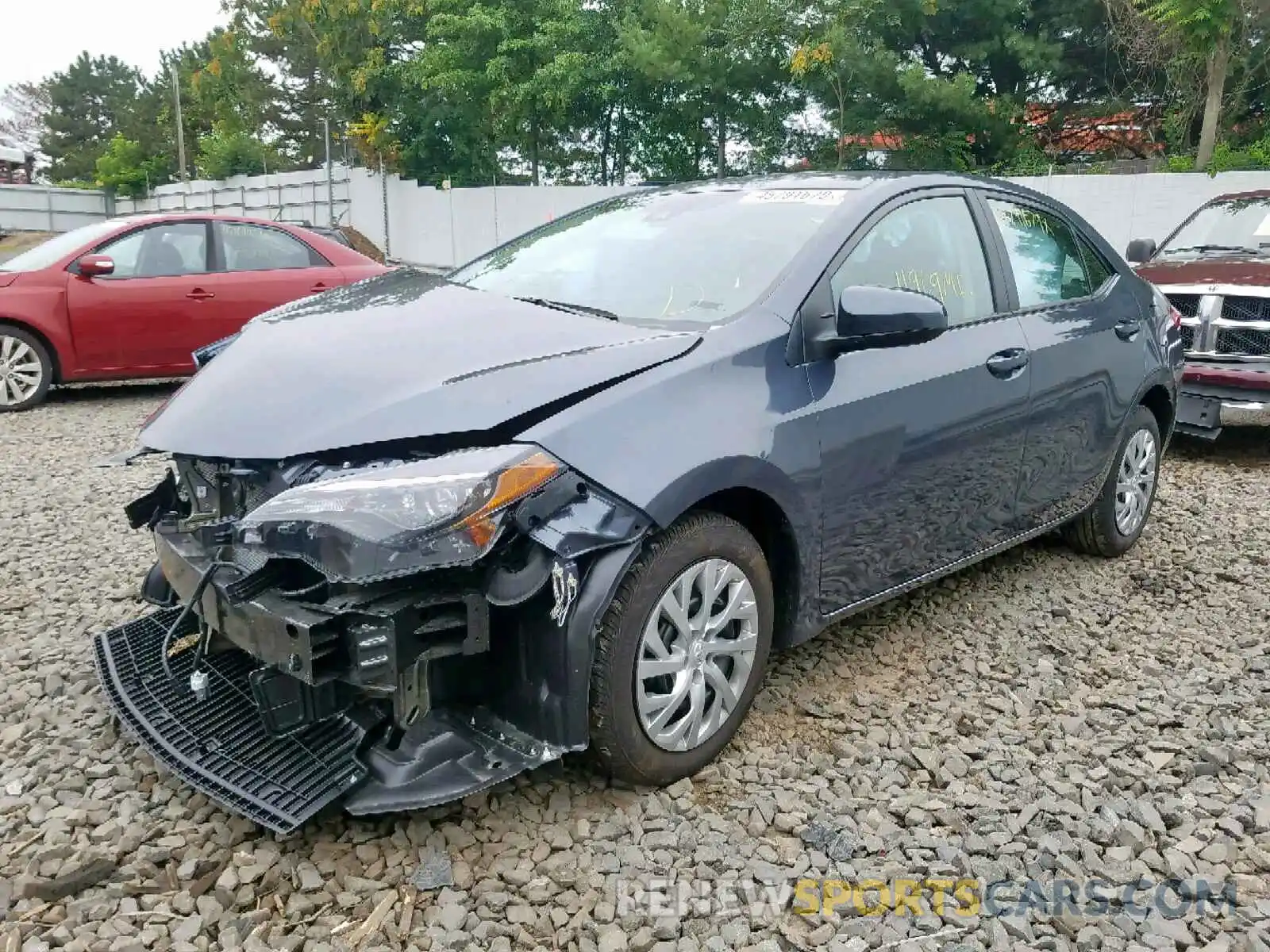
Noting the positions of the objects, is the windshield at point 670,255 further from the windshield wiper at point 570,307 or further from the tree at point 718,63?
the tree at point 718,63

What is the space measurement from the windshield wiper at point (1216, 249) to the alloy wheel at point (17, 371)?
8549mm

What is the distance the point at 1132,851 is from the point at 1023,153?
71.1 ft

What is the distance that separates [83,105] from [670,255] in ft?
241

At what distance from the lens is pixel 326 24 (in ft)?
99.3

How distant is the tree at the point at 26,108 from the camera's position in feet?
211

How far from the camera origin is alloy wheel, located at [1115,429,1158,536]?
4.65 metres

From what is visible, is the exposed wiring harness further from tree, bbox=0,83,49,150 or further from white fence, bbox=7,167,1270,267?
tree, bbox=0,83,49,150

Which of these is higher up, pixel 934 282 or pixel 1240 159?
pixel 1240 159

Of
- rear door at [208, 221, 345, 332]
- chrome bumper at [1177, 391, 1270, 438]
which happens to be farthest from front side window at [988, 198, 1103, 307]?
rear door at [208, 221, 345, 332]

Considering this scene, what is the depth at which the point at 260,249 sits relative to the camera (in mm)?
8477

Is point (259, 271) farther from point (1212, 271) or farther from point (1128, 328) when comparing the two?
point (1212, 271)

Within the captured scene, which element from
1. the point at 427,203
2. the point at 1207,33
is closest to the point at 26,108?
the point at 427,203

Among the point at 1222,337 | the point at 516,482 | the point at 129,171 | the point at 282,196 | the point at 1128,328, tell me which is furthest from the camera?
the point at 129,171

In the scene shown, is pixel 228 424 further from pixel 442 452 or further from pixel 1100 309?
pixel 1100 309
